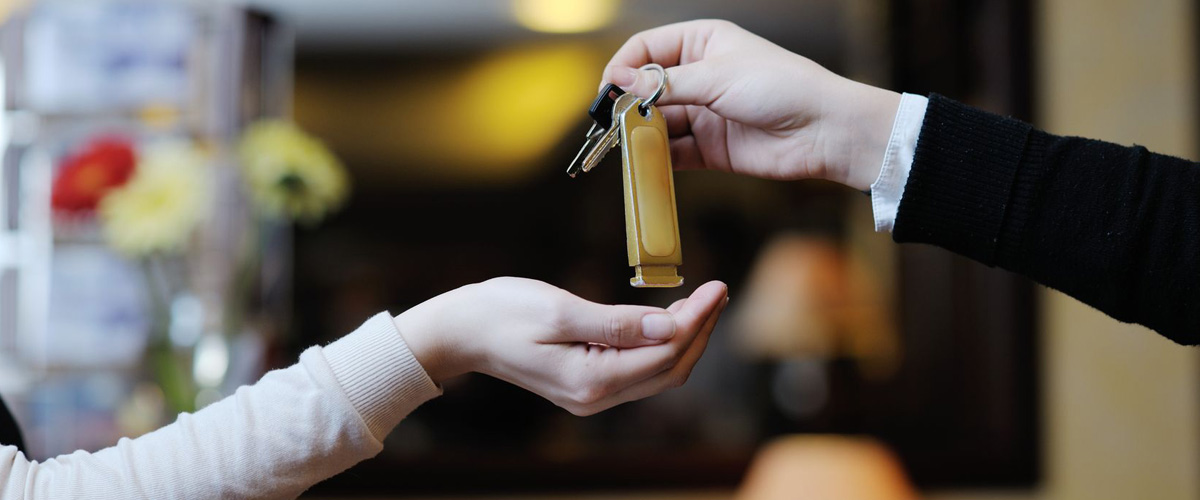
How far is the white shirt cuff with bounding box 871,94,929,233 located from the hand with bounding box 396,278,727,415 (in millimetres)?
199

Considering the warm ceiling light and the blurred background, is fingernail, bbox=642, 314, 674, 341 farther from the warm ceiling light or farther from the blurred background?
the warm ceiling light

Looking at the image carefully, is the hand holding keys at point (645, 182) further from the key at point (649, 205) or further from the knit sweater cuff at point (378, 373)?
the knit sweater cuff at point (378, 373)

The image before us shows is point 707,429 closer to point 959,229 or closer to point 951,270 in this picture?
point 951,270

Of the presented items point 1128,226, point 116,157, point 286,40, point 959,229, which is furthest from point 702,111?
point 286,40

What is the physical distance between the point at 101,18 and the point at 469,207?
2.82 feet

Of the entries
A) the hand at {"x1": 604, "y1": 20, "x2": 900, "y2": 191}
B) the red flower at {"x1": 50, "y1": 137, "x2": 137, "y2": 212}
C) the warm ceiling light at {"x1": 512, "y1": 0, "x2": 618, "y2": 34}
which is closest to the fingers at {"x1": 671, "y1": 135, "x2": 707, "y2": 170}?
the hand at {"x1": 604, "y1": 20, "x2": 900, "y2": 191}

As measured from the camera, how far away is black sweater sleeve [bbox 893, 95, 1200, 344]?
0.72m

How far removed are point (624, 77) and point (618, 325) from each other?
23 cm

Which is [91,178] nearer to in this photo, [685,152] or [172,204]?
[172,204]

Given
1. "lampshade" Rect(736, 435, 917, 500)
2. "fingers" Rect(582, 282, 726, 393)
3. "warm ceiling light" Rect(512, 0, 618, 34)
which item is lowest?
"lampshade" Rect(736, 435, 917, 500)

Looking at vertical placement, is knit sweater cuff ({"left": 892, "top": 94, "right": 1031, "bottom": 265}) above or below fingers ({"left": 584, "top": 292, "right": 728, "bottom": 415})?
above

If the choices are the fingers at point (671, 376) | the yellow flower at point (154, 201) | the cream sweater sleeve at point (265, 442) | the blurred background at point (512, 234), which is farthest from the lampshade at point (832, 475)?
the yellow flower at point (154, 201)

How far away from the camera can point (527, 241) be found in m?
2.01

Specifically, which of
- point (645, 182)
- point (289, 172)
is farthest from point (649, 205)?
point (289, 172)
